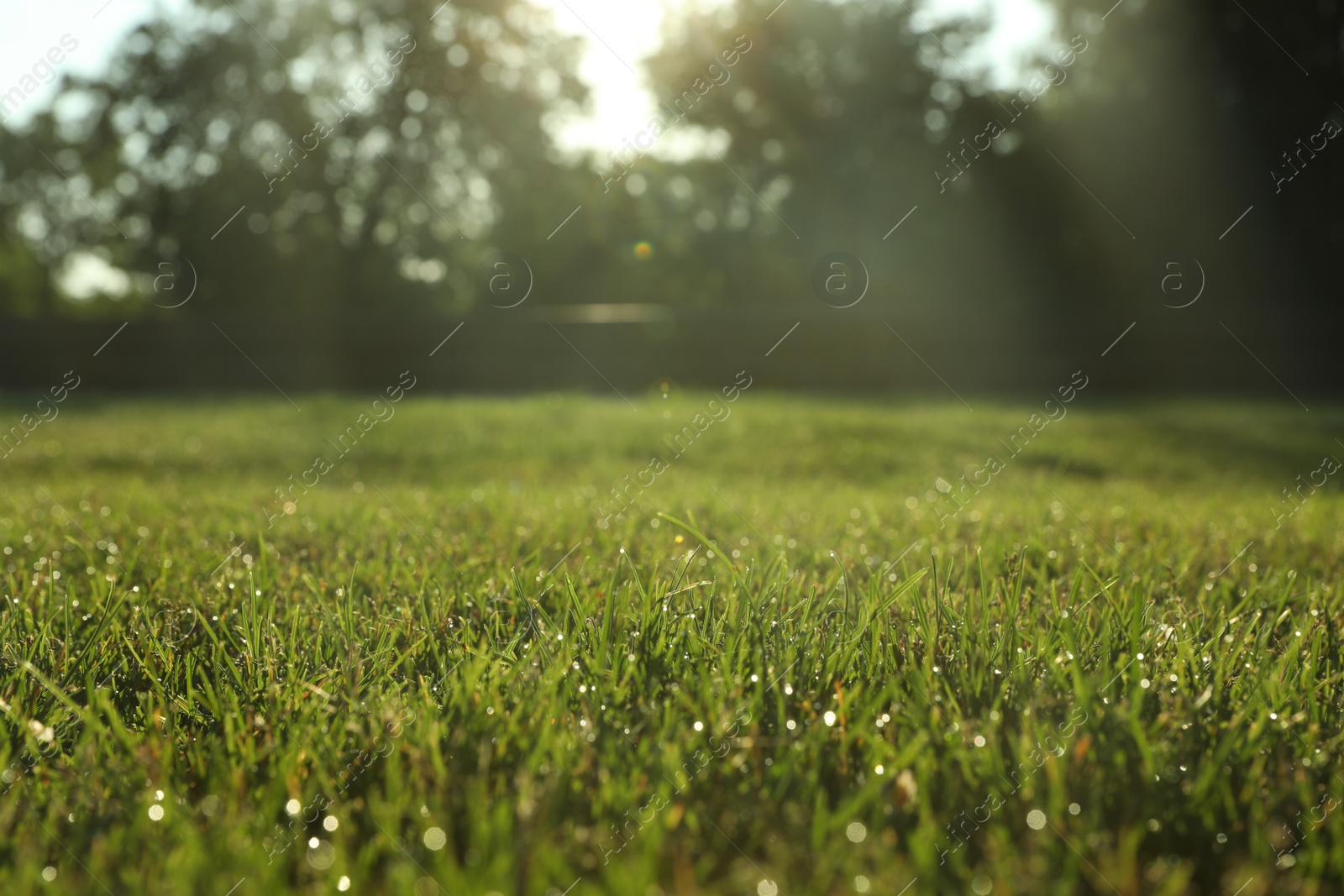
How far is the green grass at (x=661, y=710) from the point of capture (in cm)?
103

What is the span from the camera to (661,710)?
1.36m

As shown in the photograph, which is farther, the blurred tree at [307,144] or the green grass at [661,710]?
the blurred tree at [307,144]

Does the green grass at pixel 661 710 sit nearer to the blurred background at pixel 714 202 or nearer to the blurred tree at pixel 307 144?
the blurred background at pixel 714 202

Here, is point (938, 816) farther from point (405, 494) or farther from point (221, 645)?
point (405, 494)

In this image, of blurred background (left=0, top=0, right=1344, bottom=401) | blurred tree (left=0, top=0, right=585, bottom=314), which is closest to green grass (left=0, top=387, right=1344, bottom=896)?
blurred background (left=0, top=0, right=1344, bottom=401)

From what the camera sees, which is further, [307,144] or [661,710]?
[307,144]

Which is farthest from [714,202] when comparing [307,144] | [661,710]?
[661,710]

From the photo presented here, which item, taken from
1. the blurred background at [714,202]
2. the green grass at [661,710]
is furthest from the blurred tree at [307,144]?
the green grass at [661,710]

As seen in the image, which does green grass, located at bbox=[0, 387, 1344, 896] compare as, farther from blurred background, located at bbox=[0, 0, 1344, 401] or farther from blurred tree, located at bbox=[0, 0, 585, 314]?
blurred tree, located at bbox=[0, 0, 585, 314]

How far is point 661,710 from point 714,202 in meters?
30.8

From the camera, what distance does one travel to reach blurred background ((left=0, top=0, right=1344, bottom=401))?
1109 centimetres

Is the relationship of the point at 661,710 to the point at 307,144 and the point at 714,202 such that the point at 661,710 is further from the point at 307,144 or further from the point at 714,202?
the point at 714,202

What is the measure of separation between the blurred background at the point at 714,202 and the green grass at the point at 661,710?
5.48m

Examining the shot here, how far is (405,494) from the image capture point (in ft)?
12.6
